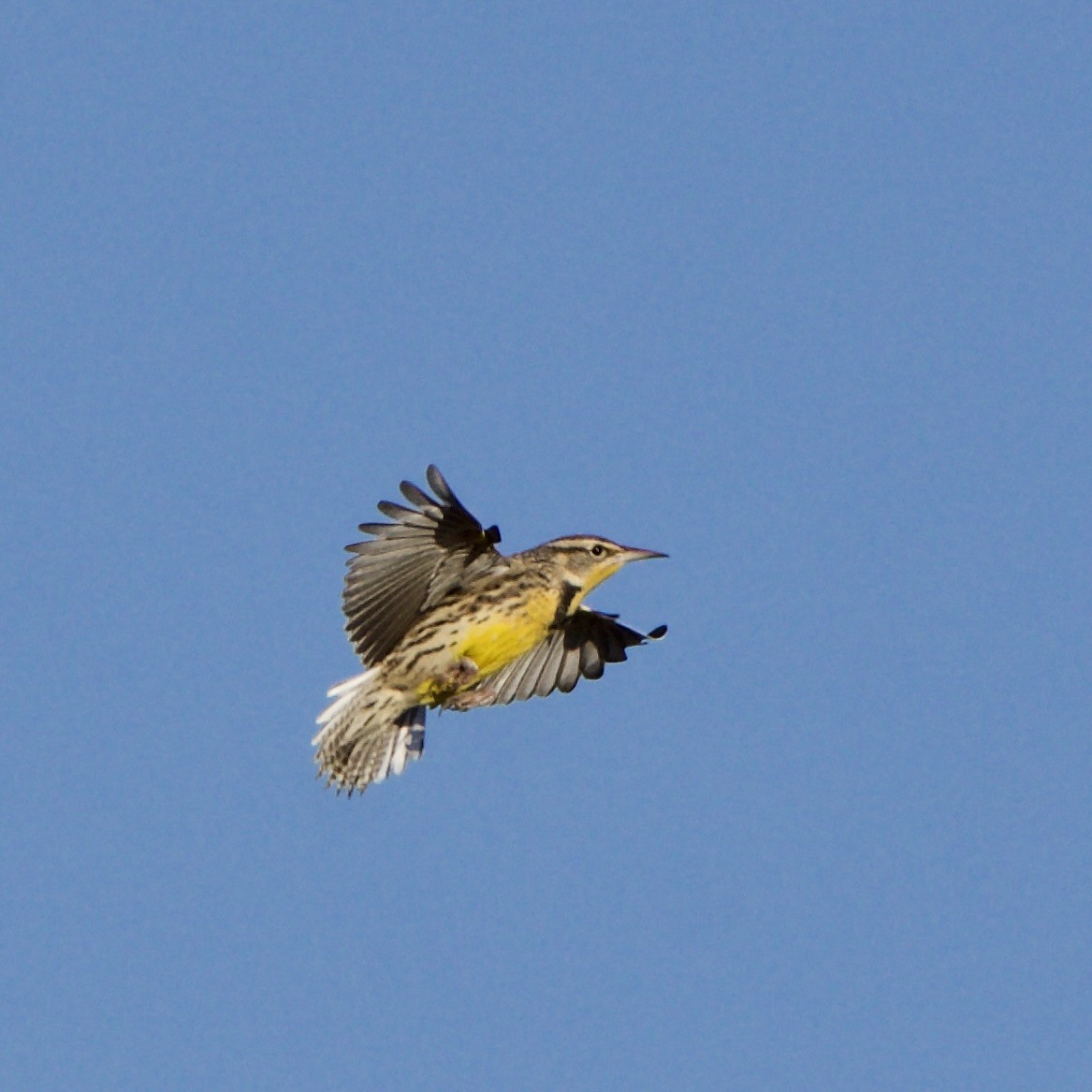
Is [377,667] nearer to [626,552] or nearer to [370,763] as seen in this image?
[370,763]

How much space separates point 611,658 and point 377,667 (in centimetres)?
294

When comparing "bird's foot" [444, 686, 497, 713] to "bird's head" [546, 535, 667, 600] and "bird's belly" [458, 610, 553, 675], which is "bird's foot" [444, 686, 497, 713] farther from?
"bird's head" [546, 535, 667, 600]

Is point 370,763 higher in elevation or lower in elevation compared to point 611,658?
lower

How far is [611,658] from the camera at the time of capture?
2009cm

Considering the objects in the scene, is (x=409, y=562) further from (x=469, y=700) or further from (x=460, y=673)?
(x=469, y=700)

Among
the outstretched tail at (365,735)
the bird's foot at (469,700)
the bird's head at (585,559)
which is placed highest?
the bird's head at (585,559)

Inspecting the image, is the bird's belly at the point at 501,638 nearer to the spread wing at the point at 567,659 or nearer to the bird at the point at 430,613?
the bird at the point at 430,613

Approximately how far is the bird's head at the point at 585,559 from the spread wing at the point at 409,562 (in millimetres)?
757

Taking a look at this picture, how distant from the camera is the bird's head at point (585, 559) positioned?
18.5 m

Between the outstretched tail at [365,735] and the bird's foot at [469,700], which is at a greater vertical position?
the bird's foot at [469,700]

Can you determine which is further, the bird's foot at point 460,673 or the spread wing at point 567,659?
the spread wing at point 567,659

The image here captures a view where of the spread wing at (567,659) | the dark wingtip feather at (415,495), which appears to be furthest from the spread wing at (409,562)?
the spread wing at (567,659)

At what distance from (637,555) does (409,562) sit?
2431mm

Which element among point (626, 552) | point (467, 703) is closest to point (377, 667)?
point (467, 703)
